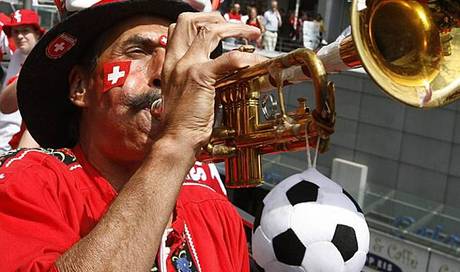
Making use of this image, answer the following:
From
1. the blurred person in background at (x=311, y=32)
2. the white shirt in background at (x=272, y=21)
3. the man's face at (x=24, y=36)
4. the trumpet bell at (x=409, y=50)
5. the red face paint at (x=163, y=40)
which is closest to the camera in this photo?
the trumpet bell at (x=409, y=50)

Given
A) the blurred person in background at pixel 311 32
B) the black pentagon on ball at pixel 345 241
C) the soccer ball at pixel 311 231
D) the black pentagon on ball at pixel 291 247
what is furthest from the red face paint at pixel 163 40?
the blurred person in background at pixel 311 32

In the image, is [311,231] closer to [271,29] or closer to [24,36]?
[24,36]

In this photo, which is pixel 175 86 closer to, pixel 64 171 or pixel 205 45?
pixel 205 45

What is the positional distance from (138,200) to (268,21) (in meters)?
14.4

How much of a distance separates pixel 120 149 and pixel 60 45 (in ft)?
1.43

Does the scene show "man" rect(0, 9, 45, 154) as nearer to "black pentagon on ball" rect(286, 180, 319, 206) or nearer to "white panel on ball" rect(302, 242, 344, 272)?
"black pentagon on ball" rect(286, 180, 319, 206)

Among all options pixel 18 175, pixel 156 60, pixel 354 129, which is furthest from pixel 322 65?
pixel 354 129

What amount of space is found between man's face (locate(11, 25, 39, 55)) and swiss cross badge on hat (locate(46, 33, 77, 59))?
3.64 m

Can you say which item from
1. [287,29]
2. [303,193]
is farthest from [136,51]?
[287,29]

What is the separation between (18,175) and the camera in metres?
1.75

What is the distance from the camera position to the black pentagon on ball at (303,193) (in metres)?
2.71

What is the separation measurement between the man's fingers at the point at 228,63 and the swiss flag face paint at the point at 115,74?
1.27 ft

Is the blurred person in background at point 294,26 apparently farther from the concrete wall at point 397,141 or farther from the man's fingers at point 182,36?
the man's fingers at point 182,36

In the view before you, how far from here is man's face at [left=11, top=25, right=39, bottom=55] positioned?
5602 millimetres
